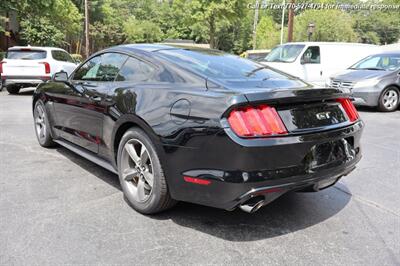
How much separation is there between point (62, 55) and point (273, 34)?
4812 centimetres

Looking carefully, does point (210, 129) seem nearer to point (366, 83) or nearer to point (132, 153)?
point (132, 153)

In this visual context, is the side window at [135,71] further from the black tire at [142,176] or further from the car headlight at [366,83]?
the car headlight at [366,83]

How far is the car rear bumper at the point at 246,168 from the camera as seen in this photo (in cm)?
286

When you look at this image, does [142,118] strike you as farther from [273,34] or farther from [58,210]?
[273,34]

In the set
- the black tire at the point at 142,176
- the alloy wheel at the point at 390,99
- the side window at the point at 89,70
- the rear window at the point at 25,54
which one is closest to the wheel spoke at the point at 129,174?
the black tire at the point at 142,176

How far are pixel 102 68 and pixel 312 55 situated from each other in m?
10.4

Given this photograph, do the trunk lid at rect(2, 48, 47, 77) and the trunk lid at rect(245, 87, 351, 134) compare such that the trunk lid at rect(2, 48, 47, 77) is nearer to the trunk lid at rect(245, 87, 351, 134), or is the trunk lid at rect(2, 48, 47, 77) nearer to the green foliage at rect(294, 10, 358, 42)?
the trunk lid at rect(245, 87, 351, 134)

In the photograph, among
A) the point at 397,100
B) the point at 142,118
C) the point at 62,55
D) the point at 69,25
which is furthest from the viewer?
the point at 69,25

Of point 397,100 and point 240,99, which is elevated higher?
point 240,99

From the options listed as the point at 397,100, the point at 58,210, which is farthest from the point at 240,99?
the point at 397,100

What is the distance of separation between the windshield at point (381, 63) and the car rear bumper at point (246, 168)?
8.99m

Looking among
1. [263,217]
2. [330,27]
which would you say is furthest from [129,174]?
[330,27]

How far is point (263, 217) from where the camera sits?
3.58 m

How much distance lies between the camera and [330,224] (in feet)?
11.4
